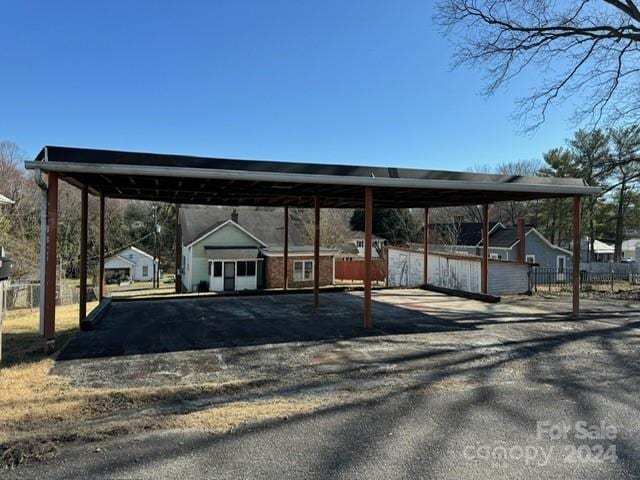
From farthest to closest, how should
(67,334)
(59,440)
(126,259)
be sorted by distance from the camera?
1. (126,259)
2. (67,334)
3. (59,440)

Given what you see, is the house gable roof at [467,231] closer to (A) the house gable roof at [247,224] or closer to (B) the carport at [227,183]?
(A) the house gable roof at [247,224]

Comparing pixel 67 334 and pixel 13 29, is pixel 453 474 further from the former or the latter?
pixel 13 29

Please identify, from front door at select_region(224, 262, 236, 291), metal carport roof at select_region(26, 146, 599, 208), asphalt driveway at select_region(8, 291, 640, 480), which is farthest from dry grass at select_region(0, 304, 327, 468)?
front door at select_region(224, 262, 236, 291)

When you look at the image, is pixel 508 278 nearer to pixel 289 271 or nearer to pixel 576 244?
pixel 576 244

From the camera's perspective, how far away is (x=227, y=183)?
8.67 m

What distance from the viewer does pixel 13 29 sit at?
41.7 ft

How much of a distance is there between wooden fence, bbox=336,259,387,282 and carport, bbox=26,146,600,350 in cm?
1316

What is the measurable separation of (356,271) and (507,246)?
1109cm

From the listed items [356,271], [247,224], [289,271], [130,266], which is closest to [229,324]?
[289,271]

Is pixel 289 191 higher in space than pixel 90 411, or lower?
higher

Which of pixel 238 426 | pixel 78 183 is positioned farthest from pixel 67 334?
pixel 238 426

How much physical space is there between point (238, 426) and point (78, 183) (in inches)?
248

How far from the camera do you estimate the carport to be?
6055 mm

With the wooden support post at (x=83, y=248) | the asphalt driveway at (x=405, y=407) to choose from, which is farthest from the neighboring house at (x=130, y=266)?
the asphalt driveway at (x=405, y=407)
